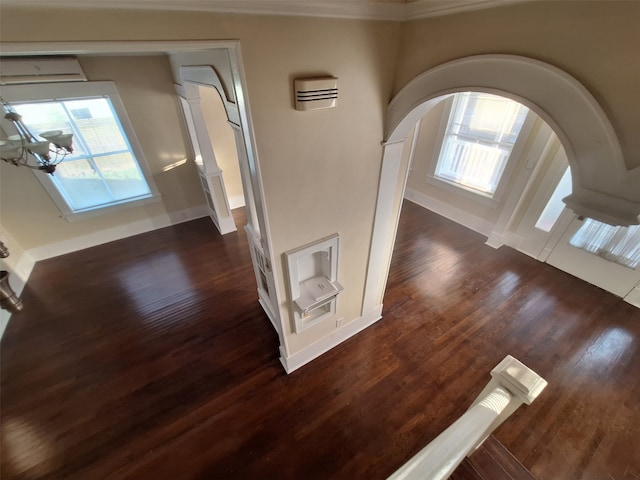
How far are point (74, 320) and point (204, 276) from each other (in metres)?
1.44

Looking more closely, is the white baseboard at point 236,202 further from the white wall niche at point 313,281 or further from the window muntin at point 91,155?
the white wall niche at point 313,281

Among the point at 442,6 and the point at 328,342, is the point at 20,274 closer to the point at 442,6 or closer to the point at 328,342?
the point at 328,342

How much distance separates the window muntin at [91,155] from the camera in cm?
323

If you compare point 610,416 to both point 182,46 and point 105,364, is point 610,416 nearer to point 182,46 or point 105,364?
point 182,46

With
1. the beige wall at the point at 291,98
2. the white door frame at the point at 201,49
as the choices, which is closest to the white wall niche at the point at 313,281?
the beige wall at the point at 291,98

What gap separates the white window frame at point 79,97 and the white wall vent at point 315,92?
3.60m

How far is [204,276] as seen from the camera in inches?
138

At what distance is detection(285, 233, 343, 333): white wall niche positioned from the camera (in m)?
1.86

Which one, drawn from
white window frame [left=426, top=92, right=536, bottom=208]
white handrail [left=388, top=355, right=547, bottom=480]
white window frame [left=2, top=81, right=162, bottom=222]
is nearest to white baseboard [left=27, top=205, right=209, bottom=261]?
white window frame [left=2, top=81, right=162, bottom=222]

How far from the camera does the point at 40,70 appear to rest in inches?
→ 114

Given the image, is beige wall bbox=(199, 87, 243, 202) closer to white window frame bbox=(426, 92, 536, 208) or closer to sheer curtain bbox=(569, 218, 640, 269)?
white window frame bbox=(426, 92, 536, 208)

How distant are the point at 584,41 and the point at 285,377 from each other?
276 cm

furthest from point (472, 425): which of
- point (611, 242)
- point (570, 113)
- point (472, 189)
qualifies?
point (472, 189)

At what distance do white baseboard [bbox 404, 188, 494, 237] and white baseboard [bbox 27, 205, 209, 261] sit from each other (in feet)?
13.6
